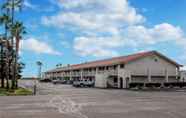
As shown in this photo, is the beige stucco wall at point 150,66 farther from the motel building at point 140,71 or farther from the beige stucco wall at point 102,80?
the beige stucco wall at point 102,80

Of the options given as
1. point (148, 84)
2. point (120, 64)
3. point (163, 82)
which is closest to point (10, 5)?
point (120, 64)

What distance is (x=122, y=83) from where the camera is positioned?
56.3 metres

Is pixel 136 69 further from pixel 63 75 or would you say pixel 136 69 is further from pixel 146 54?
pixel 63 75

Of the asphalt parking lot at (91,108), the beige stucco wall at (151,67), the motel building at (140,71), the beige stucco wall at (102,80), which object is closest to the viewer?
the asphalt parking lot at (91,108)

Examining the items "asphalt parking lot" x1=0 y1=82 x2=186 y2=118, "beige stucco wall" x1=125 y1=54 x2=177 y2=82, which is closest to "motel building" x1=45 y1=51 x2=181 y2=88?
"beige stucco wall" x1=125 y1=54 x2=177 y2=82

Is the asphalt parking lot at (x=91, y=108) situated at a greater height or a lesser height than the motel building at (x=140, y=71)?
lesser

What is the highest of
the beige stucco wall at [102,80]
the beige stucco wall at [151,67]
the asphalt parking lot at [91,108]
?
the beige stucco wall at [151,67]

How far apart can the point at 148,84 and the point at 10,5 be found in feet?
91.1

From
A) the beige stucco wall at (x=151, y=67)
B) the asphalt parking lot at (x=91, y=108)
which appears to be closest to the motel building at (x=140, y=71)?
the beige stucco wall at (x=151, y=67)

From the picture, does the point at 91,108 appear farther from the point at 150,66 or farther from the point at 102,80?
the point at 150,66

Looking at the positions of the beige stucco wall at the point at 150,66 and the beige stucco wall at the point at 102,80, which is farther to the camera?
the beige stucco wall at the point at 102,80

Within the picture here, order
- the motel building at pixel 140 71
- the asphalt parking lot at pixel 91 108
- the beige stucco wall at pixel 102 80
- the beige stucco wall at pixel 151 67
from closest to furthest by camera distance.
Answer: the asphalt parking lot at pixel 91 108 → the motel building at pixel 140 71 → the beige stucco wall at pixel 151 67 → the beige stucco wall at pixel 102 80

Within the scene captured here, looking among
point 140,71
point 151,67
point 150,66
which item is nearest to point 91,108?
point 140,71

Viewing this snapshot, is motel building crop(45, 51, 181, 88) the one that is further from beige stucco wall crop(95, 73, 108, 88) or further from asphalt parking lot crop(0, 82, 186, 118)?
asphalt parking lot crop(0, 82, 186, 118)
